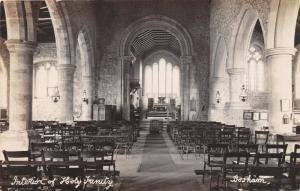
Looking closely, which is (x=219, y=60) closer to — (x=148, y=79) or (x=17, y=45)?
(x=17, y=45)

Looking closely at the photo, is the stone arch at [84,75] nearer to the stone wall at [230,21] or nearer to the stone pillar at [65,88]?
the stone pillar at [65,88]

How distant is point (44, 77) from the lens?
2730cm

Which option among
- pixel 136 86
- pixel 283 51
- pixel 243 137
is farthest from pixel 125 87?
pixel 243 137

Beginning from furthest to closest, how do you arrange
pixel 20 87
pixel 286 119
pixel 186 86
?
pixel 186 86 < pixel 20 87 < pixel 286 119

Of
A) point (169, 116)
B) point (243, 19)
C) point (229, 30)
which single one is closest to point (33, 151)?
point (243, 19)

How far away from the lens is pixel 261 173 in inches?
197

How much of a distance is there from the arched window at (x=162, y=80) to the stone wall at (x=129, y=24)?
14.7m

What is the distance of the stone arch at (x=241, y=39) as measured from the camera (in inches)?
656

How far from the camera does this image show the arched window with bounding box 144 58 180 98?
39.5 metres

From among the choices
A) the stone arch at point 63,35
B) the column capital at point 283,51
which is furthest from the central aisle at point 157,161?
the stone arch at point 63,35

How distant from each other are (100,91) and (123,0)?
6009mm

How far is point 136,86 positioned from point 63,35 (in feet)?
46.9

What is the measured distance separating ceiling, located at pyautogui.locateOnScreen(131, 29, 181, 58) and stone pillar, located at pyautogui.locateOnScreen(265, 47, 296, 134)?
57.7ft

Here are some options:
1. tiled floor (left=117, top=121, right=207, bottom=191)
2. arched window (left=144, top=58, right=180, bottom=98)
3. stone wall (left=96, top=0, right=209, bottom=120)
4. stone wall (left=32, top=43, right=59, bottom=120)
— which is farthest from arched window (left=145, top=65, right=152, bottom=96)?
tiled floor (left=117, top=121, right=207, bottom=191)
